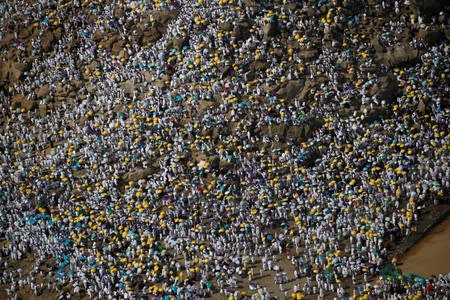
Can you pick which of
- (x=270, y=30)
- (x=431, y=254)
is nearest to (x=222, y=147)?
(x=270, y=30)

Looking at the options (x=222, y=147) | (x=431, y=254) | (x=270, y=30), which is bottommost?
(x=431, y=254)

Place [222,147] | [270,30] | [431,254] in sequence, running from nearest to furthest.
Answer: [431,254]
[222,147]
[270,30]

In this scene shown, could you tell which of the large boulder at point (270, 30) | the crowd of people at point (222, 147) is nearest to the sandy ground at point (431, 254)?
the crowd of people at point (222, 147)

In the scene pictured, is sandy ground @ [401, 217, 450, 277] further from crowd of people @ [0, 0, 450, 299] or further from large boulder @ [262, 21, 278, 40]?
large boulder @ [262, 21, 278, 40]

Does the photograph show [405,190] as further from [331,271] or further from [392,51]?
[392,51]

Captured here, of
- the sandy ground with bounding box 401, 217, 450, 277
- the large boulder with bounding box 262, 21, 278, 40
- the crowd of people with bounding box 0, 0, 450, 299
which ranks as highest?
the large boulder with bounding box 262, 21, 278, 40

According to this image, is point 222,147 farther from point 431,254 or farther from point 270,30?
point 431,254

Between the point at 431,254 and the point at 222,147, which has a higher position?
the point at 222,147

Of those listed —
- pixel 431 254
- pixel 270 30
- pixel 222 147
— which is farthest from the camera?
pixel 270 30

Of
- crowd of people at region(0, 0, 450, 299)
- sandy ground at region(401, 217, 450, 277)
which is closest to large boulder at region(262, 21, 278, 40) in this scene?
crowd of people at region(0, 0, 450, 299)
